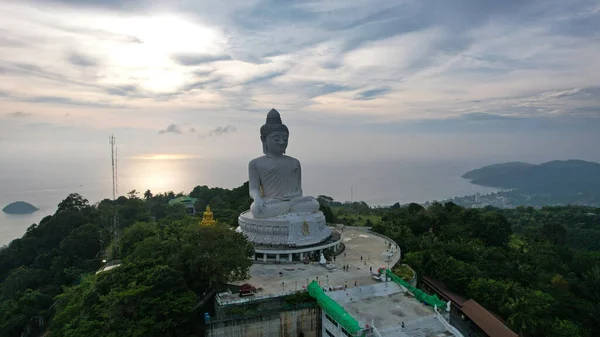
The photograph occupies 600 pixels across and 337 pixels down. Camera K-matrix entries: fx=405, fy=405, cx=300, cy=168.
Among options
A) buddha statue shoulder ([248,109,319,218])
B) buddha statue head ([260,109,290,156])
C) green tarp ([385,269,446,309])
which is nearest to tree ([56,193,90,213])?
buddha statue shoulder ([248,109,319,218])

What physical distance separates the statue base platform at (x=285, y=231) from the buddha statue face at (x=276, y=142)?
5.10 meters

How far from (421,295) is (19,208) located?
85.4 metres

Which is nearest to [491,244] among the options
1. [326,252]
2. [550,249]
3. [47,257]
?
[550,249]

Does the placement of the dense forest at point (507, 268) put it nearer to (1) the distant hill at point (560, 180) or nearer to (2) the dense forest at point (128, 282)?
(2) the dense forest at point (128, 282)

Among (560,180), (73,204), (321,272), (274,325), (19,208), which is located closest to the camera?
(274,325)

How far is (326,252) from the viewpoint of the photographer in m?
27.4

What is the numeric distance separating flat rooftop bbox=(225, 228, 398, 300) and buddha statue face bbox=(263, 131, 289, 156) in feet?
28.3

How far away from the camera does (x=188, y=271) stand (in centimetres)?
2036

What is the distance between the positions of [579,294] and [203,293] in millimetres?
24288

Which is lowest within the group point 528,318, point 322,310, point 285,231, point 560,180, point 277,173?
point 560,180

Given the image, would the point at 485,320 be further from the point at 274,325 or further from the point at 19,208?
the point at 19,208

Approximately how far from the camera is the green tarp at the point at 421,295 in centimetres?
1903

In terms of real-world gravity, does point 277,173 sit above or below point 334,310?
above

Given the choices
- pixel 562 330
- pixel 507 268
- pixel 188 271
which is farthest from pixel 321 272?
pixel 507 268
